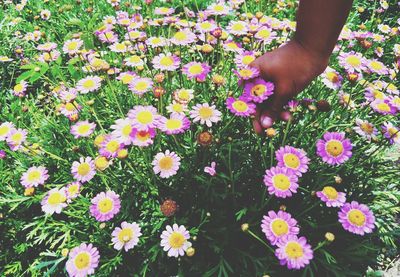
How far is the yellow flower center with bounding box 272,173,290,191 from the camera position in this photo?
1.36 meters

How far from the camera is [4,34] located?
3.39 meters

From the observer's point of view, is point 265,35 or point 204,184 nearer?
point 204,184

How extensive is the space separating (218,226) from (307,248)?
53 cm

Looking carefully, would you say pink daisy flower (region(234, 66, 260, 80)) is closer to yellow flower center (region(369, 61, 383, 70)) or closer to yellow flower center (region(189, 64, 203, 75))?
yellow flower center (region(189, 64, 203, 75))

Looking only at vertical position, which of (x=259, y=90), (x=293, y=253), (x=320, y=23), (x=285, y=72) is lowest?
(x=293, y=253)

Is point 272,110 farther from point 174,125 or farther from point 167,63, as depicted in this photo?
point 167,63

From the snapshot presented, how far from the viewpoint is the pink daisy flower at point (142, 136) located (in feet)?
4.70

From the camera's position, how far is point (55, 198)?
1627mm

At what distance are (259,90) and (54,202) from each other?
1112 millimetres

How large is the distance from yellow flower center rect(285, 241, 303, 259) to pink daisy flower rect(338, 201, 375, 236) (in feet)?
0.76

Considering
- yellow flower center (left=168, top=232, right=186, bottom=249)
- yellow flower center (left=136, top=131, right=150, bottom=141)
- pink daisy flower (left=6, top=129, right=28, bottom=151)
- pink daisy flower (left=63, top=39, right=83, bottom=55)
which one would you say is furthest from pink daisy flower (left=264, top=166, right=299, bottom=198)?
pink daisy flower (left=63, top=39, right=83, bottom=55)

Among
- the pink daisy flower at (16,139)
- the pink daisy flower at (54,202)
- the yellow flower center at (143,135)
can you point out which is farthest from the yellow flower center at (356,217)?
the pink daisy flower at (16,139)

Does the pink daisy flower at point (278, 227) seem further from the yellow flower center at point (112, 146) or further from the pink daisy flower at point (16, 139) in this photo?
the pink daisy flower at point (16, 139)

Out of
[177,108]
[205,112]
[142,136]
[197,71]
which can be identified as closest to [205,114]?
[205,112]
